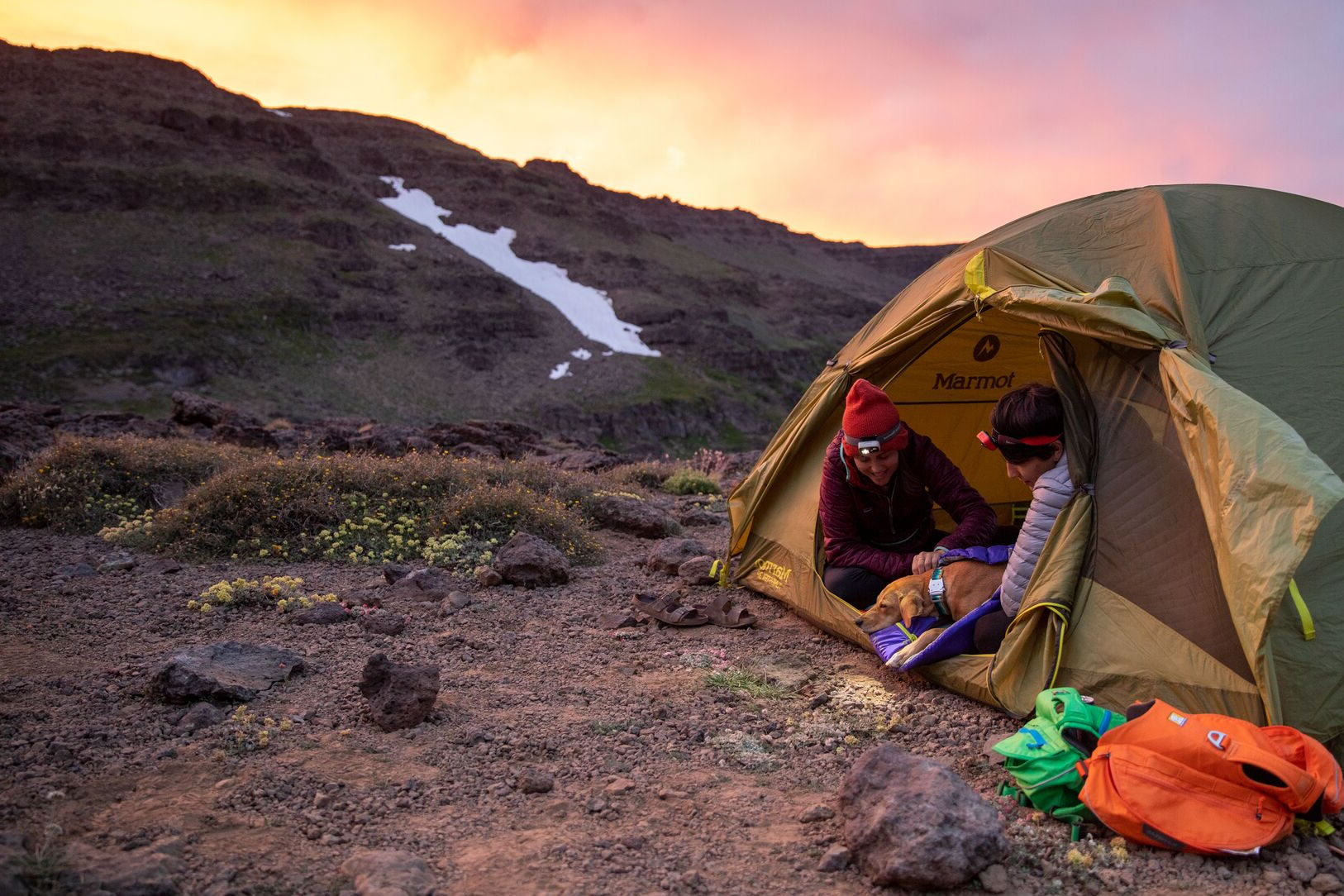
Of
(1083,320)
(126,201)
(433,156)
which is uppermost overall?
(433,156)

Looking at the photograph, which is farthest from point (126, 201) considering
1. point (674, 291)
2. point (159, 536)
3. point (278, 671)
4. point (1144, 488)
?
point (1144, 488)

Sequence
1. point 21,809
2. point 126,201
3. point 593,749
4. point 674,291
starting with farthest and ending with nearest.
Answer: point 674,291, point 126,201, point 593,749, point 21,809

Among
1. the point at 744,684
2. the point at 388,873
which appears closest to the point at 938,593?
the point at 744,684

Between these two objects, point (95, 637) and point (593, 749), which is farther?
point (95, 637)

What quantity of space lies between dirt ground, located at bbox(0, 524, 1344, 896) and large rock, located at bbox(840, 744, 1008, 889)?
11 cm

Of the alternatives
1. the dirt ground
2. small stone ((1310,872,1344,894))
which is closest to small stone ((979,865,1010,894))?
the dirt ground

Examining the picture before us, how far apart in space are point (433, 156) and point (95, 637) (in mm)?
63712

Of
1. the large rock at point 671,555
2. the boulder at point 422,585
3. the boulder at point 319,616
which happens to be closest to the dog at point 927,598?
the large rock at point 671,555

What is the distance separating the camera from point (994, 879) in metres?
2.89

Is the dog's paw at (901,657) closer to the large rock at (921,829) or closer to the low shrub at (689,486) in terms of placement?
the large rock at (921,829)

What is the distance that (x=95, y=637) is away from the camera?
17.0 ft

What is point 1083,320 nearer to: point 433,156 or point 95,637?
point 95,637

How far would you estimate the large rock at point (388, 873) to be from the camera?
8.95 feet

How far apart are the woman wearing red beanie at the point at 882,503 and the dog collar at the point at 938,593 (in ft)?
0.50
